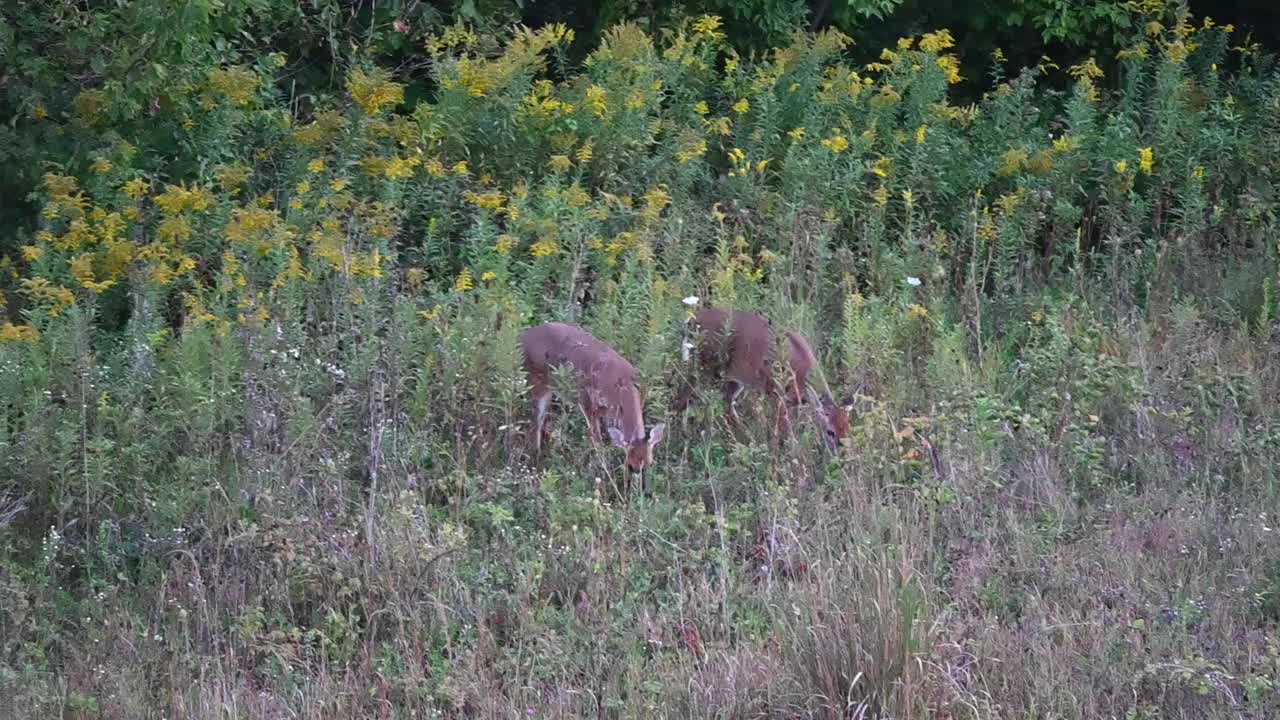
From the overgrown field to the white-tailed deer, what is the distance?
115mm

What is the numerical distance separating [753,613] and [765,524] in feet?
2.63

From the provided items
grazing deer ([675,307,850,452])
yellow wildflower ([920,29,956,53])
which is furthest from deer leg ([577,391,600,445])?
yellow wildflower ([920,29,956,53])

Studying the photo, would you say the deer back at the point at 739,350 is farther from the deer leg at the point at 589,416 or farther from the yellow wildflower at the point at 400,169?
the yellow wildflower at the point at 400,169

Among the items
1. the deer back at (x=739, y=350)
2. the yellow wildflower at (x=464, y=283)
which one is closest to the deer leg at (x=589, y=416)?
the deer back at (x=739, y=350)

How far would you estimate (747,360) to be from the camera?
788 cm

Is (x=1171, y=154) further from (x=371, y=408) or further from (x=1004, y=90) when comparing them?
(x=371, y=408)

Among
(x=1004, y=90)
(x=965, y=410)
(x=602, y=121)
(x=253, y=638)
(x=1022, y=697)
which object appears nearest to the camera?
(x=1022, y=697)

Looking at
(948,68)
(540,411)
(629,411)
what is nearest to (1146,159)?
(948,68)

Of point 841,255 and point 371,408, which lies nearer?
point 371,408

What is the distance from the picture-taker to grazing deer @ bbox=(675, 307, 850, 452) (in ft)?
25.1

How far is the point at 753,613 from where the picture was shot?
5.82m

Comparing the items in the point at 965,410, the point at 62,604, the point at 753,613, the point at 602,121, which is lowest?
the point at 62,604

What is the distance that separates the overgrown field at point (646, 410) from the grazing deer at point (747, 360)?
202mm

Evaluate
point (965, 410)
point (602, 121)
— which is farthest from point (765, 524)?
point (602, 121)
